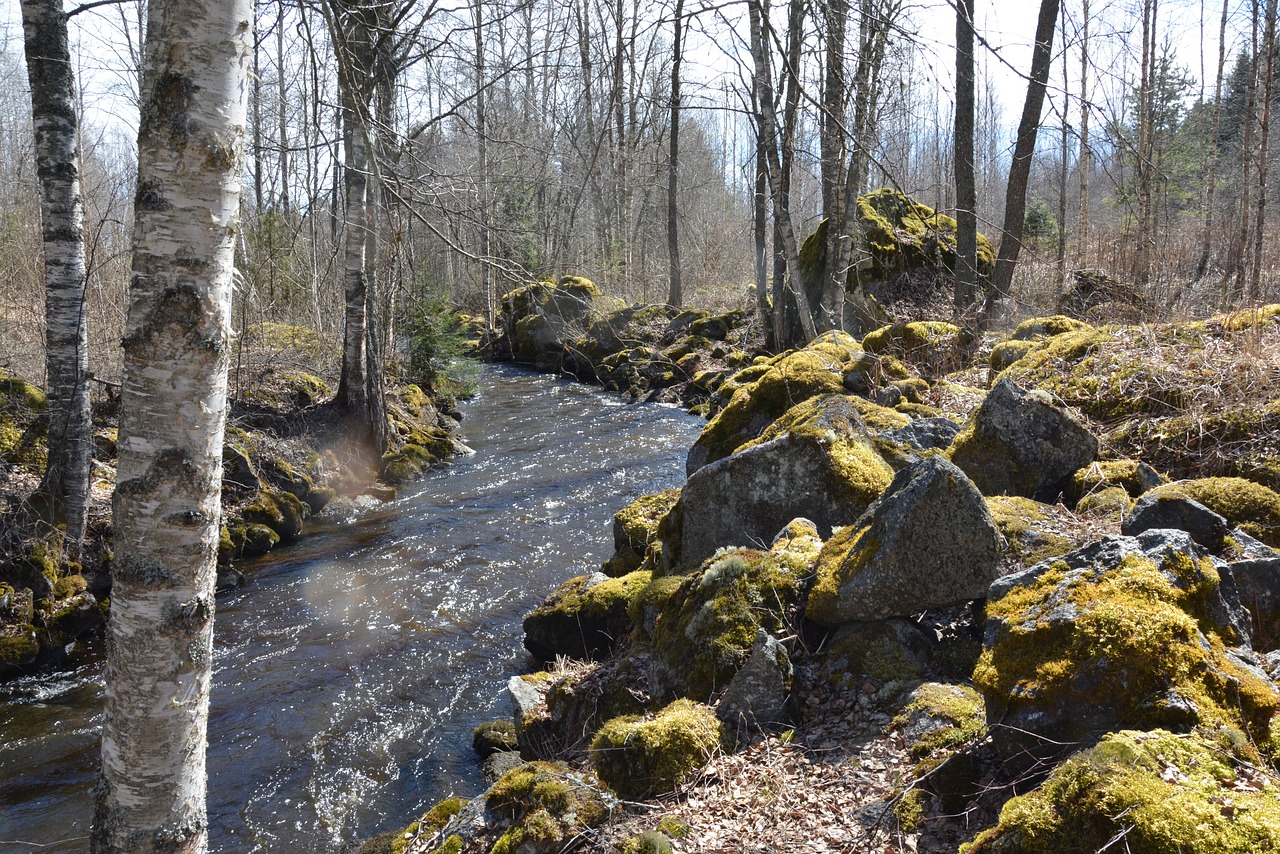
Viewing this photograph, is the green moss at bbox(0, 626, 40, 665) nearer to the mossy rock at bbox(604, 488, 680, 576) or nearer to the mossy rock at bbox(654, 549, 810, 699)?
the mossy rock at bbox(604, 488, 680, 576)

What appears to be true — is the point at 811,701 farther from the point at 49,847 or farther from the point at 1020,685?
the point at 49,847

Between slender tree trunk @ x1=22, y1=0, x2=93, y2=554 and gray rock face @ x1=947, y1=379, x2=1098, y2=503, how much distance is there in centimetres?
667

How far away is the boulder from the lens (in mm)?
4879

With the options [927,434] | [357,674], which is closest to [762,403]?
[927,434]

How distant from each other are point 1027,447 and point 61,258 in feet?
24.8

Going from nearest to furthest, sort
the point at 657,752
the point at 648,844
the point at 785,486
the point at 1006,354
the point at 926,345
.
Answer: the point at 648,844, the point at 657,752, the point at 785,486, the point at 1006,354, the point at 926,345

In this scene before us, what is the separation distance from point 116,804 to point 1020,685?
107 inches

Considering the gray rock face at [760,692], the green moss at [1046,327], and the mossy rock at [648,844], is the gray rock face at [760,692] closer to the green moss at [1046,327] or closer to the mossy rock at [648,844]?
the mossy rock at [648,844]

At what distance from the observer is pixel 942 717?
2.93 metres

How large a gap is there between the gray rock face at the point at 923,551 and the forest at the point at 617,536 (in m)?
0.02

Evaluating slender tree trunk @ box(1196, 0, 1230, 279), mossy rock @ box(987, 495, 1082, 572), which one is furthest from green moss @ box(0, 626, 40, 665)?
slender tree trunk @ box(1196, 0, 1230, 279)

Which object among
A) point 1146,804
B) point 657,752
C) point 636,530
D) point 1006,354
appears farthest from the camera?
point 1006,354

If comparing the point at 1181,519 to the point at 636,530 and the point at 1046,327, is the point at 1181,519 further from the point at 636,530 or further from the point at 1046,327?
the point at 1046,327

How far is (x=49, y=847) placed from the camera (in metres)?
4.14
